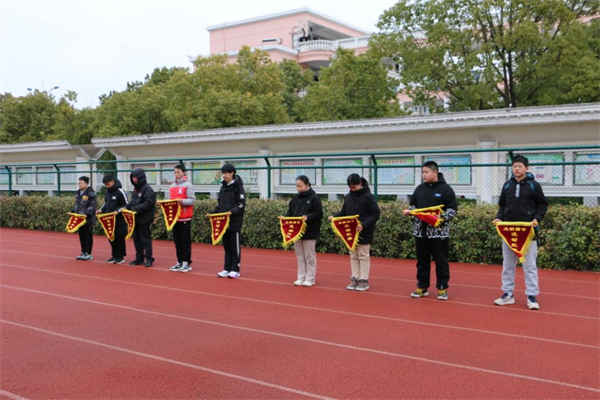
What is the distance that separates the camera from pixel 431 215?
294 inches

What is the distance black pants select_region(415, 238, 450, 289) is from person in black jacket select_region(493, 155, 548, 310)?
2.49ft

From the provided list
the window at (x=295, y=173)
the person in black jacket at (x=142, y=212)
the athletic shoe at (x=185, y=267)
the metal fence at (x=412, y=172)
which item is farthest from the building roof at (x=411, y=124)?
the athletic shoe at (x=185, y=267)

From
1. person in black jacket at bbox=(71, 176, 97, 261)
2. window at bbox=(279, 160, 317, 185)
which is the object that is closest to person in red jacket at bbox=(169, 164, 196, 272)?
person in black jacket at bbox=(71, 176, 97, 261)

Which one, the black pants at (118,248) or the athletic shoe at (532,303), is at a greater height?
the black pants at (118,248)

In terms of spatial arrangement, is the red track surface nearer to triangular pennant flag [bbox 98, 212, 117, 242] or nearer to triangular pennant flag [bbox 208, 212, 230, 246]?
triangular pennant flag [bbox 208, 212, 230, 246]

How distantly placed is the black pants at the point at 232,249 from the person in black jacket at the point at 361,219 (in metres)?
2.03

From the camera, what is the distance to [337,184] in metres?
15.9

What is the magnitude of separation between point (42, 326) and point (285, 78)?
38.0m

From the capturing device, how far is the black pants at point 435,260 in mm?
7629

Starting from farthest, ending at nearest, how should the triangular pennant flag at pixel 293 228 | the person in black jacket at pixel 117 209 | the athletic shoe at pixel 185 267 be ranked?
the person in black jacket at pixel 117 209
the athletic shoe at pixel 185 267
the triangular pennant flag at pixel 293 228

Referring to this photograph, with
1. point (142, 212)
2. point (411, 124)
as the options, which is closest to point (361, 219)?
point (142, 212)

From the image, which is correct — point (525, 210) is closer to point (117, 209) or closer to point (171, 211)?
point (171, 211)

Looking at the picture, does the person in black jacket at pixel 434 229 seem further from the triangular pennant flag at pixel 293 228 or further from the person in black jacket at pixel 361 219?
the triangular pennant flag at pixel 293 228

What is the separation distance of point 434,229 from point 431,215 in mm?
252
